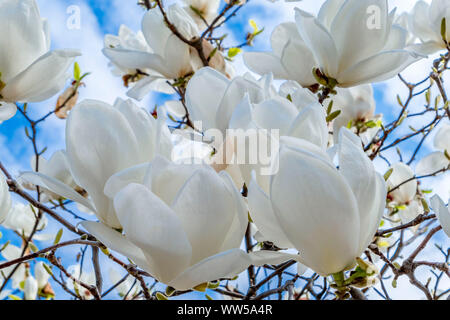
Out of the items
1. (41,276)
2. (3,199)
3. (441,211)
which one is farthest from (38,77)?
(41,276)

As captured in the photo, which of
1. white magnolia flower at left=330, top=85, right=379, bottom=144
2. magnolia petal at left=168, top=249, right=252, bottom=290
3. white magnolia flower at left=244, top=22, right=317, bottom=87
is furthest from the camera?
white magnolia flower at left=330, top=85, right=379, bottom=144

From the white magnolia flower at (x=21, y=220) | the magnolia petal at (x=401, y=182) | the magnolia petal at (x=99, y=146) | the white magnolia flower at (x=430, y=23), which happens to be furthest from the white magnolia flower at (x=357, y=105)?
the white magnolia flower at (x=21, y=220)

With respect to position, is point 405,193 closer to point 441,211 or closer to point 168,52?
point 168,52

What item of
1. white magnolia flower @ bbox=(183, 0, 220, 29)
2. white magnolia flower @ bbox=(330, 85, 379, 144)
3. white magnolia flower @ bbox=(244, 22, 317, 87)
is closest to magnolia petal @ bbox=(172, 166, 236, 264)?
white magnolia flower @ bbox=(244, 22, 317, 87)

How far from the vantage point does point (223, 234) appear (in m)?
0.30

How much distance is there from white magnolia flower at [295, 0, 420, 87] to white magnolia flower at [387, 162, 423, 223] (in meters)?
0.92

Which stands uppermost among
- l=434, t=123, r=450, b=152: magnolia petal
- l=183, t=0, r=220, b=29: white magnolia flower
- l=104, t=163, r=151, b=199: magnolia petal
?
l=183, t=0, r=220, b=29: white magnolia flower

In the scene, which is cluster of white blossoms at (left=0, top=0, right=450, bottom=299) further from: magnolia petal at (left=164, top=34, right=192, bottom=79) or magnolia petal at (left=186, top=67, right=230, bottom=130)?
magnolia petal at (left=164, top=34, right=192, bottom=79)

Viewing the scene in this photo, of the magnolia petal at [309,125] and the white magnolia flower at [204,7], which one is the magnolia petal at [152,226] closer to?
the magnolia petal at [309,125]

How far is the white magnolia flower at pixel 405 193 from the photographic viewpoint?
1.42 metres

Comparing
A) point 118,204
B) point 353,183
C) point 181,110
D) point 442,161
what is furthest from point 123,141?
point 442,161

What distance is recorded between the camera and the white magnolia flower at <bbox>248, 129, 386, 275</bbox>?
0.27 metres
